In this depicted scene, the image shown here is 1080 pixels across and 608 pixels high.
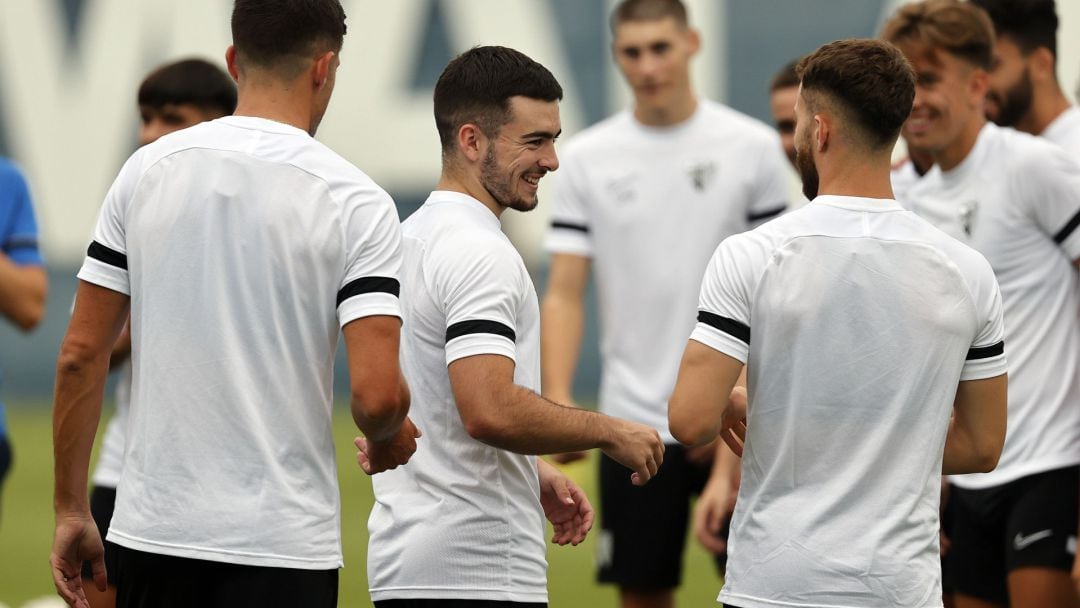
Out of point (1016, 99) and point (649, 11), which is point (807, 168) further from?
point (649, 11)

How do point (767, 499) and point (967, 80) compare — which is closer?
point (767, 499)

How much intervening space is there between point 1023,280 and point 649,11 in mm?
2528

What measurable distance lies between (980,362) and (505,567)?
1.24 m

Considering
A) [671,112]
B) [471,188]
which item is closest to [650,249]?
[671,112]

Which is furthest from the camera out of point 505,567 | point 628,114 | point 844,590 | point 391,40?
point 391,40

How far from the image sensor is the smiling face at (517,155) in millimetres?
4105

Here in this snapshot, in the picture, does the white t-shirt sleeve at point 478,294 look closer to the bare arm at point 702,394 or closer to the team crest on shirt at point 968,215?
the bare arm at point 702,394

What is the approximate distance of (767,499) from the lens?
12.1 ft

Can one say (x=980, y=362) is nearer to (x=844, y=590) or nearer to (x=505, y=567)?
(x=844, y=590)

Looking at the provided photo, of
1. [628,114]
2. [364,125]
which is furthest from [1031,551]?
[364,125]

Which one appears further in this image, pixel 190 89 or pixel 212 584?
pixel 190 89

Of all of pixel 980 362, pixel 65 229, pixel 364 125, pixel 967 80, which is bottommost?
pixel 65 229

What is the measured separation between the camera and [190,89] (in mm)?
5539

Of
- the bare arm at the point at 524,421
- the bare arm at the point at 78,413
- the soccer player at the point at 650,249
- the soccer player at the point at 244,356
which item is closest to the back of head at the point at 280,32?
the soccer player at the point at 244,356
